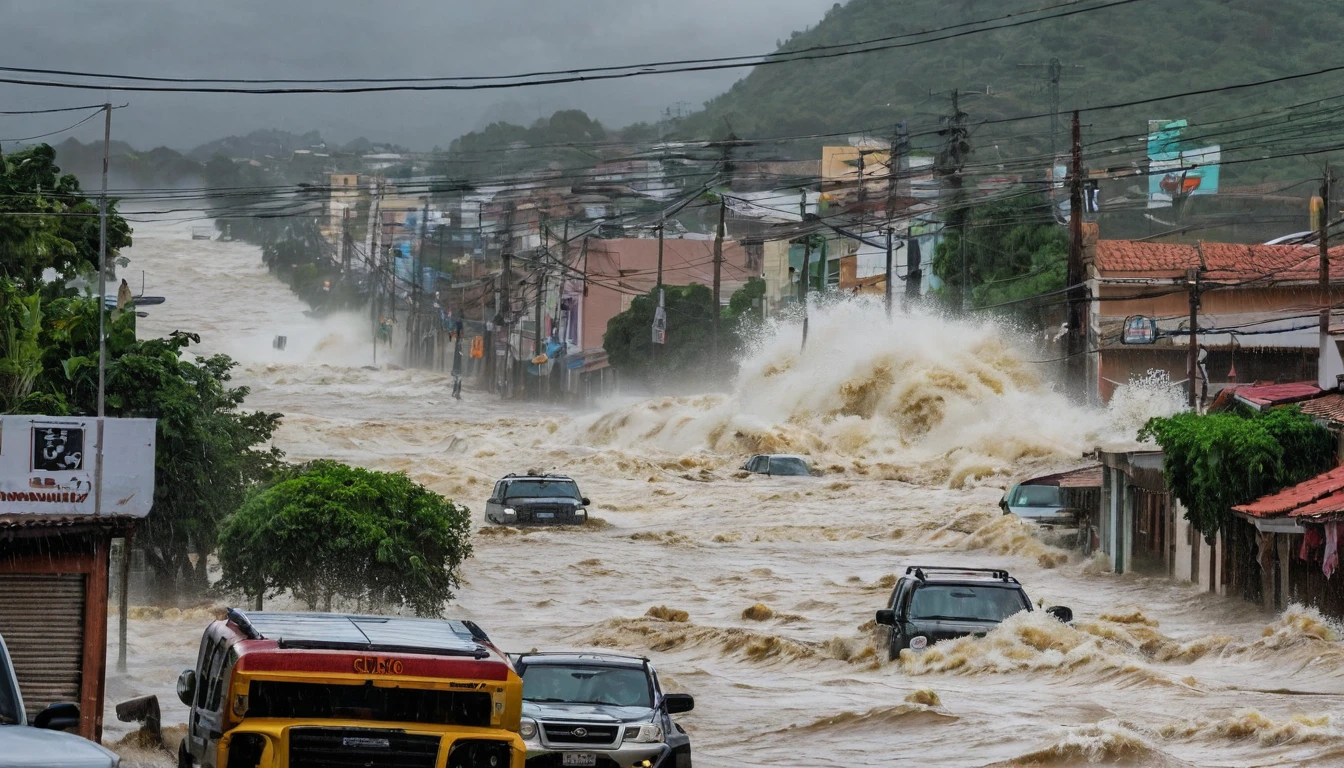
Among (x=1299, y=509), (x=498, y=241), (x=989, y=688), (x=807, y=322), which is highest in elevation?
(x=498, y=241)

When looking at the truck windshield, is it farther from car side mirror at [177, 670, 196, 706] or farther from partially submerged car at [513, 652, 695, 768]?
partially submerged car at [513, 652, 695, 768]

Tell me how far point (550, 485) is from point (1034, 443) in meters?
19.6

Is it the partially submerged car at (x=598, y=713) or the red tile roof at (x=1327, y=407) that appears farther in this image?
the red tile roof at (x=1327, y=407)

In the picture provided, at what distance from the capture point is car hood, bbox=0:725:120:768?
7.87 metres

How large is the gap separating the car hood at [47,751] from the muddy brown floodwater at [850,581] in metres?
8.15

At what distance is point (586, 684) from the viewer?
1532 centimetres

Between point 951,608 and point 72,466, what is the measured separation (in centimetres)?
1043

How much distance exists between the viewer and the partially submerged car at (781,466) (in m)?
56.3

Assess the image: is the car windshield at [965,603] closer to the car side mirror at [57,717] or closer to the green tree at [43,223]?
the car side mirror at [57,717]

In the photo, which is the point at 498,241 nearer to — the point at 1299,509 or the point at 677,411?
the point at 677,411

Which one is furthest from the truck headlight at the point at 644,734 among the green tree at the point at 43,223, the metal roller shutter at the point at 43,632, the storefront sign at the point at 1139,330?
the storefront sign at the point at 1139,330

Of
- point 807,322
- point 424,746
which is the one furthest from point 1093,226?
point 424,746

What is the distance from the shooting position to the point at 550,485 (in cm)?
4400

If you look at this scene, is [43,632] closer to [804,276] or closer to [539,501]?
[539,501]
